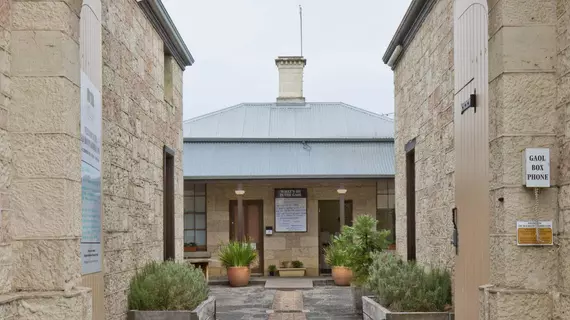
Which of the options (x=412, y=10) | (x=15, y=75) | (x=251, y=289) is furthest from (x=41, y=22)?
(x=251, y=289)

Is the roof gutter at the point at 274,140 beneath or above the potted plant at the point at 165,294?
above

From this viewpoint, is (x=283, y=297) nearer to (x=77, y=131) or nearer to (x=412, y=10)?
(x=412, y=10)

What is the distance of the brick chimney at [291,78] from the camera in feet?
74.5

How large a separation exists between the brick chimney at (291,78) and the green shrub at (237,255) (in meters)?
6.79

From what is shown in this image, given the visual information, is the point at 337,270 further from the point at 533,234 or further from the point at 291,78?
the point at 533,234

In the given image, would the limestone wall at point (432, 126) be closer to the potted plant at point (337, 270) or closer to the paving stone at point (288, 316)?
the paving stone at point (288, 316)

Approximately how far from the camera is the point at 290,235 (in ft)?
64.5

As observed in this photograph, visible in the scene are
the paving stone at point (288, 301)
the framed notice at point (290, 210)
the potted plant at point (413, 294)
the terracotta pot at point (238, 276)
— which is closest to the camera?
the potted plant at point (413, 294)

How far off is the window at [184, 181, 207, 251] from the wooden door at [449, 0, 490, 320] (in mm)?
13222

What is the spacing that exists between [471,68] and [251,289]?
36.8 ft

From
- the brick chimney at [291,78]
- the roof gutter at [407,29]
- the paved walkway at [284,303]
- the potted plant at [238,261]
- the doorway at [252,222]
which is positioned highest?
the brick chimney at [291,78]

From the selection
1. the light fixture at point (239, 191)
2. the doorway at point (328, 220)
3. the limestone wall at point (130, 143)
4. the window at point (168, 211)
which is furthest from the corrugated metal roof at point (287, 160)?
the limestone wall at point (130, 143)

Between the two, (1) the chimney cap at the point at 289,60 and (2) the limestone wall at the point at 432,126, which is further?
(1) the chimney cap at the point at 289,60

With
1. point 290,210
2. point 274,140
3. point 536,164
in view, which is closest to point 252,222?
point 290,210
